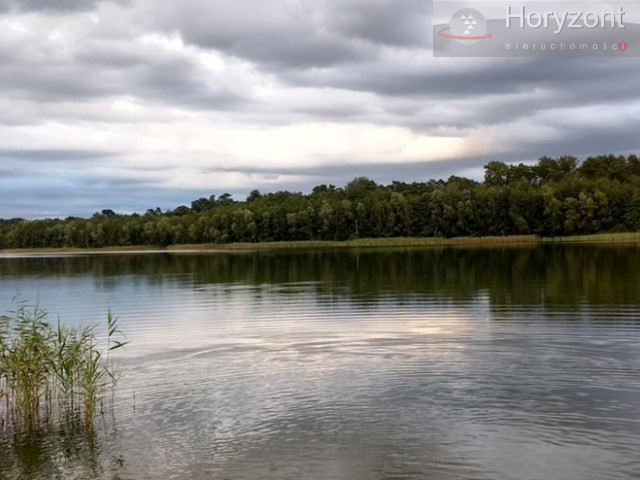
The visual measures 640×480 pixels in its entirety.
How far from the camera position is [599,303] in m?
30.7

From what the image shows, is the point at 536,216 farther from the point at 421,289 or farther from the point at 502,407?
the point at 502,407

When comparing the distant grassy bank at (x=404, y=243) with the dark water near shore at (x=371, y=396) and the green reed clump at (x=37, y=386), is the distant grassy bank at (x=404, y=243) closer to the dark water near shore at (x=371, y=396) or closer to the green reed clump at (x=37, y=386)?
the dark water near shore at (x=371, y=396)

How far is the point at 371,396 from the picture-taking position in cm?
1590

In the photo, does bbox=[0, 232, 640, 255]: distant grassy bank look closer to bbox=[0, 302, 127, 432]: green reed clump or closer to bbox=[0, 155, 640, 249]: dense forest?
bbox=[0, 155, 640, 249]: dense forest

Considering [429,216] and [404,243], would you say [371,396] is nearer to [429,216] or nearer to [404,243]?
[404,243]

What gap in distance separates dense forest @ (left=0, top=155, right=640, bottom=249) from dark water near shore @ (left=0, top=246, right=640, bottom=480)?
321 feet

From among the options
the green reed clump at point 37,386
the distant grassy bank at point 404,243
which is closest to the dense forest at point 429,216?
the distant grassy bank at point 404,243

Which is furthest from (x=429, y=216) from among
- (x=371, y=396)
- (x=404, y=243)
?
(x=371, y=396)

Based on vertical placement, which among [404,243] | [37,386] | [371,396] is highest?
[404,243]

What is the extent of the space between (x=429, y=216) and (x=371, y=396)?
4950 inches

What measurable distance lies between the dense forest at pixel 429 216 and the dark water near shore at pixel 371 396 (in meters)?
98.0

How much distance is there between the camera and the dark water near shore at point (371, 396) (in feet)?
39.3

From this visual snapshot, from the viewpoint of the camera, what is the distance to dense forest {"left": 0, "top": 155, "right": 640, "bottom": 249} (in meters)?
125

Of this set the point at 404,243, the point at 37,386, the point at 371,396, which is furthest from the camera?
the point at 404,243
